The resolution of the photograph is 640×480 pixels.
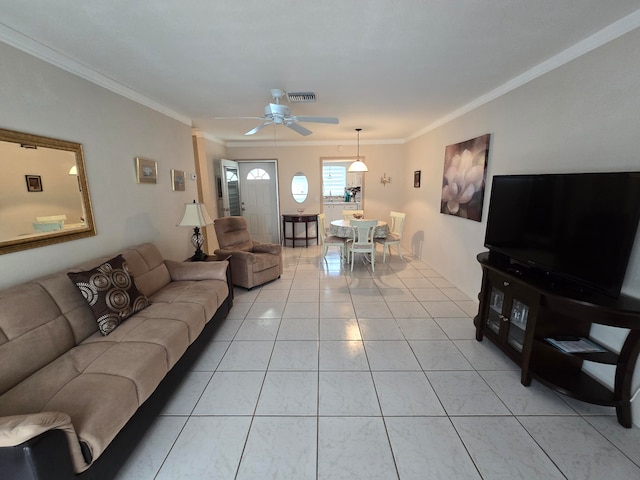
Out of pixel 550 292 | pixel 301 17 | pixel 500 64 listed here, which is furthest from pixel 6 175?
pixel 500 64

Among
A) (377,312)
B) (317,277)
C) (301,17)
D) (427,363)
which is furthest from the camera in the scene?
(317,277)

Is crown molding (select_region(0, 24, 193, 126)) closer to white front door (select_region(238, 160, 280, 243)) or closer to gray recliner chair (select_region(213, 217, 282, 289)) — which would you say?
gray recliner chair (select_region(213, 217, 282, 289))

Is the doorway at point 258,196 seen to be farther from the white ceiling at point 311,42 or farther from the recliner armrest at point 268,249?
the white ceiling at point 311,42

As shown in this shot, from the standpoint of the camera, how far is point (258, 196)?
6.33 m

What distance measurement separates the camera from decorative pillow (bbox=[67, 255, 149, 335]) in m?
1.82

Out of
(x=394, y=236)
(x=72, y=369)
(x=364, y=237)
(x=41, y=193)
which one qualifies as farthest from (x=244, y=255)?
(x=394, y=236)

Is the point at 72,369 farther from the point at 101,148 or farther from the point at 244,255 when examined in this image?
the point at 244,255

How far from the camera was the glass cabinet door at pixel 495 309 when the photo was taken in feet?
7.33

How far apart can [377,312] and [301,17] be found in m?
2.70

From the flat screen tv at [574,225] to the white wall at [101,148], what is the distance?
11.7 feet

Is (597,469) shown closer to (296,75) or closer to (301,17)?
(301,17)

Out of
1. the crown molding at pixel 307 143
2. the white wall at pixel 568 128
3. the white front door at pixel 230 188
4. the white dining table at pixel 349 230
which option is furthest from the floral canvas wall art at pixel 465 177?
the white front door at pixel 230 188

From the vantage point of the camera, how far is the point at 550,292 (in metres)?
1.69

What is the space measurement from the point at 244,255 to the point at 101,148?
6.08 feet
